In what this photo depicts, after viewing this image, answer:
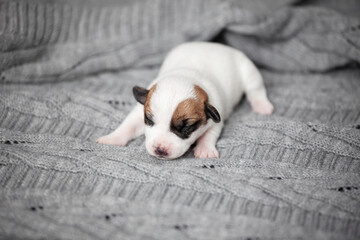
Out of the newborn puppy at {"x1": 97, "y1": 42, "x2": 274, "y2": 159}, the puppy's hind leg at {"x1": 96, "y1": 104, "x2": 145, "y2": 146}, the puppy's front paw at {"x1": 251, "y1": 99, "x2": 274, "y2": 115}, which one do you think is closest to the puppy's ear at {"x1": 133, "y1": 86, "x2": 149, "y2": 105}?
the newborn puppy at {"x1": 97, "y1": 42, "x2": 274, "y2": 159}

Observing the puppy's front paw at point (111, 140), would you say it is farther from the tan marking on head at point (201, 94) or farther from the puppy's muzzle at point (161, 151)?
the tan marking on head at point (201, 94)

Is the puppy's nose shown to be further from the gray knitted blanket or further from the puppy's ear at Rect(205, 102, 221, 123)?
the puppy's ear at Rect(205, 102, 221, 123)

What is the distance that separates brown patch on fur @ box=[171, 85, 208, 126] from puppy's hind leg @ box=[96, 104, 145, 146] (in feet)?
0.87

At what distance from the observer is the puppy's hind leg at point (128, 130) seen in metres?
1.62

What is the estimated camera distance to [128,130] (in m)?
1.67

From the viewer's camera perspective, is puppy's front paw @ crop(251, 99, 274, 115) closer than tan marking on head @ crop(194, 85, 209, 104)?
No

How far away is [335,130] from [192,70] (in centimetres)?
72

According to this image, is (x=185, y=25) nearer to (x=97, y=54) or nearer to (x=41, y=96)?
(x=97, y=54)

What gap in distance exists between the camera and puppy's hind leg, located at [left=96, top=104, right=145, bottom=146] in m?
1.62

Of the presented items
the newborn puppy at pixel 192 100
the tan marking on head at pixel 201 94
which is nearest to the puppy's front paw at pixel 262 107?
the newborn puppy at pixel 192 100

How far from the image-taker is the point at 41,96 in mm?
1776

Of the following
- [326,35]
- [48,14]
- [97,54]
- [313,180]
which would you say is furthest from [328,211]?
[48,14]

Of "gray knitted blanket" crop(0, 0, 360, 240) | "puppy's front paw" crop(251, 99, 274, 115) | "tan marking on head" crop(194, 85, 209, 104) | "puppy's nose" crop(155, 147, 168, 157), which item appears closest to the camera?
"gray knitted blanket" crop(0, 0, 360, 240)

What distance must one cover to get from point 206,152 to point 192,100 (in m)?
0.23
